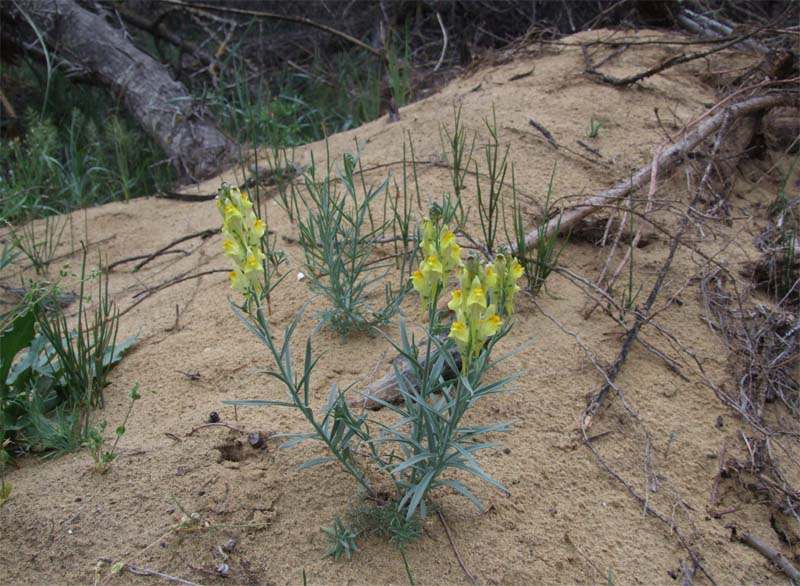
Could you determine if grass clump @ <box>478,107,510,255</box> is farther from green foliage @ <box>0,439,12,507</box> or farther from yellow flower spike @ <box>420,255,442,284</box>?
green foliage @ <box>0,439,12,507</box>

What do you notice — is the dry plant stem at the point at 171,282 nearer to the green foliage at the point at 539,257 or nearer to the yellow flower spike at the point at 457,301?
the green foliage at the point at 539,257

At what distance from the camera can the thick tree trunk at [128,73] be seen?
438cm

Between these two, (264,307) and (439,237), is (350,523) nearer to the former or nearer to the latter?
(439,237)

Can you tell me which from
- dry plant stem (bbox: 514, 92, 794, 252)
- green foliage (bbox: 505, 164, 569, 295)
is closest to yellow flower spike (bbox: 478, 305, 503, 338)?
green foliage (bbox: 505, 164, 569, 295)

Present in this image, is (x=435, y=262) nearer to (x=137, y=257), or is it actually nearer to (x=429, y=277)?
(x=429, y=277)

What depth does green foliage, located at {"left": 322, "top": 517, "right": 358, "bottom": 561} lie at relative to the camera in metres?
1.60

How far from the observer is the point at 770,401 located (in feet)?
7.05

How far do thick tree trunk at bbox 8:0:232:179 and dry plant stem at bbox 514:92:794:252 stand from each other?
2482mm

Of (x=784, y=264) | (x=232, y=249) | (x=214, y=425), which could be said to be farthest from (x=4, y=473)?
(x=784, y=264)

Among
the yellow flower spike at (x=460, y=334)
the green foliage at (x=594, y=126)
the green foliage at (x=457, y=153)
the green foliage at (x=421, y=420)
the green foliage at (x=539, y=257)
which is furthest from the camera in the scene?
the green foliage at (x=594, y=126)

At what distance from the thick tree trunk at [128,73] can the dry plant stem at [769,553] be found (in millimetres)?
3554

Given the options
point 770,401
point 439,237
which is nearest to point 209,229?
point 439,237

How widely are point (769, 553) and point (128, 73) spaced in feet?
14.7

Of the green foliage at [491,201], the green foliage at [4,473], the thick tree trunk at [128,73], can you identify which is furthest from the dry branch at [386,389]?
the thick tree trunk at [128,73]
